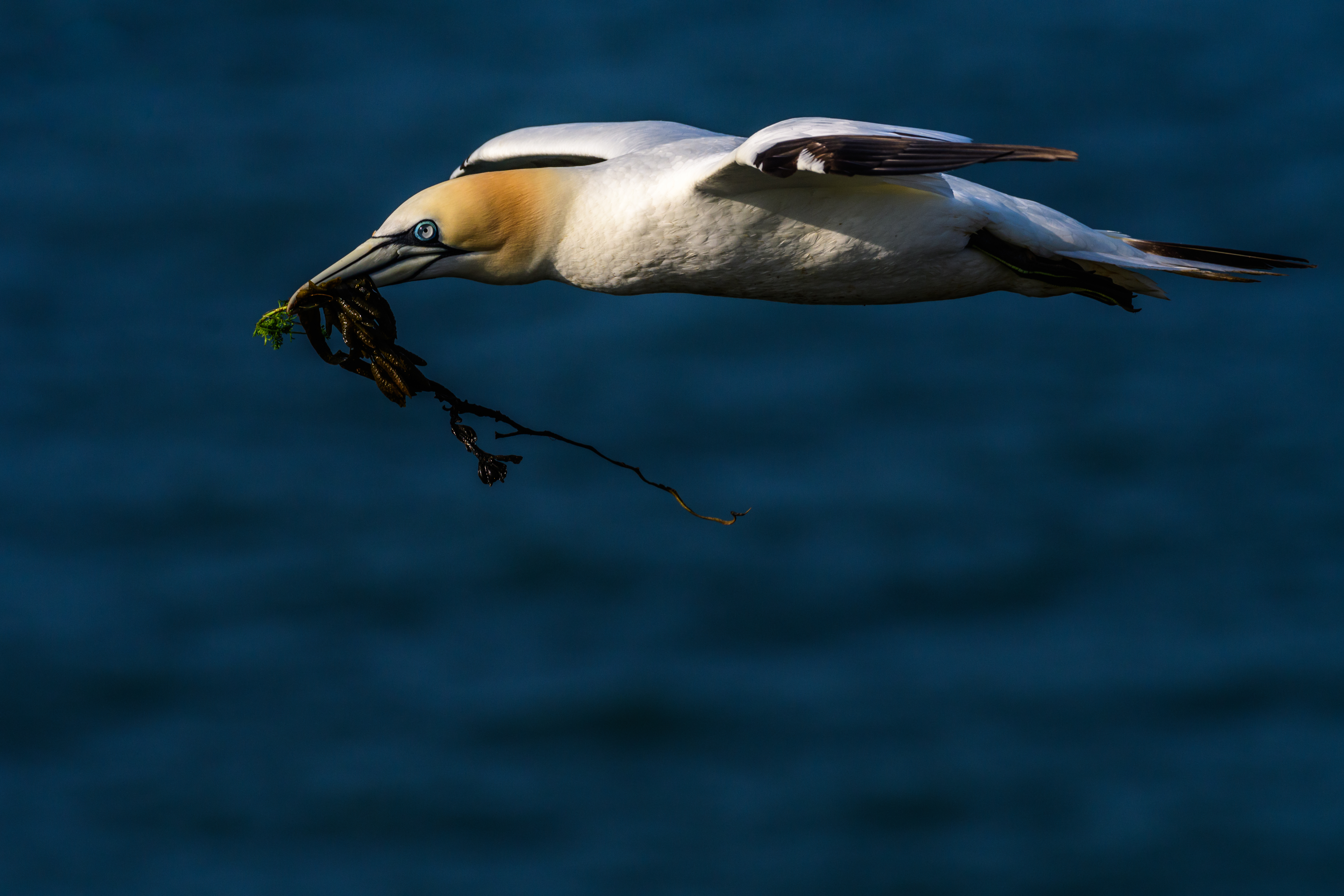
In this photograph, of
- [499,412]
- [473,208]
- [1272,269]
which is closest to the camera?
[499,412]

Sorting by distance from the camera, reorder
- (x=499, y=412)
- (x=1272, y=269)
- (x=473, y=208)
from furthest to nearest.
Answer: (x=1272, y=269) → (x=473, y=208) → (x=499, y=412)

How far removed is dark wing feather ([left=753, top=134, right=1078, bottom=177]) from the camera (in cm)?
647

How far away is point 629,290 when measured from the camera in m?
7.61

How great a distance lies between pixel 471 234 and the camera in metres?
7.70

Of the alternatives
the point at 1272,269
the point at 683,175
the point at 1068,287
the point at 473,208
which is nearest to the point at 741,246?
the point at 683,175

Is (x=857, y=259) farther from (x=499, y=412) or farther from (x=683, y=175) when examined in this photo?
(x=499, y=412)

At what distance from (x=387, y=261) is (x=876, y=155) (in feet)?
7.87

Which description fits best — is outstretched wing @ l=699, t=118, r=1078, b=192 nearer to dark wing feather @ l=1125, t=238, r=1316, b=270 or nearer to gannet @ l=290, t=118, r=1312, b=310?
gannet @ l=290, t=118, r=1312, b=310

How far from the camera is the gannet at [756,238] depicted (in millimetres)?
7352

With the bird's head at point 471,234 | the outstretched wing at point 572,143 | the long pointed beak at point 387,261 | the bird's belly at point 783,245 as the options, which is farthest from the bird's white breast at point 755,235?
the outstretched wing at point 572,143

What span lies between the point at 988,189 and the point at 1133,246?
783 millimetres

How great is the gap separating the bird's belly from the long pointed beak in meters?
0.64

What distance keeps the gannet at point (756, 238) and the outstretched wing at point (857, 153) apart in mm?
24

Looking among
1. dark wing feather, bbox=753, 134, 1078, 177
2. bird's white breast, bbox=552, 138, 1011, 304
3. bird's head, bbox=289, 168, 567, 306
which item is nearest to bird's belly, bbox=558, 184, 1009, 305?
bird's white breast, bbox=552, 138, 1011, 304
